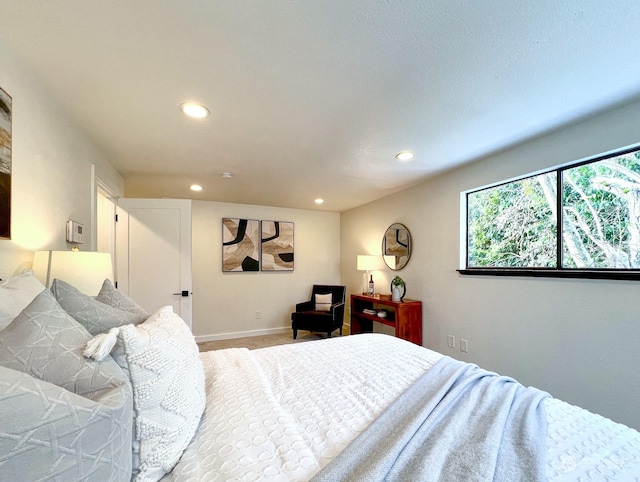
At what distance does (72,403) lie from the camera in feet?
1.82

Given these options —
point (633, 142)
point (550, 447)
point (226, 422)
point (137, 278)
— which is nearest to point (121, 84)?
point (226, 422)

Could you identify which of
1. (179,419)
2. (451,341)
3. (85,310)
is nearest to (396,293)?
(451,341)

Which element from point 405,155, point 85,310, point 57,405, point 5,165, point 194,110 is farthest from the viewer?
point 405,155

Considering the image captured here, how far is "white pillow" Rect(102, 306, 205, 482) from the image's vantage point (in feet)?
2.51

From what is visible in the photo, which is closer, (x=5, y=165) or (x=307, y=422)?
(x=307, y=422)

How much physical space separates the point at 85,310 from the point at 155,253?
2370mm

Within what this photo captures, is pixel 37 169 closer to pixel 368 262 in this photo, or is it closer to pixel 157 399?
pixel 157 399

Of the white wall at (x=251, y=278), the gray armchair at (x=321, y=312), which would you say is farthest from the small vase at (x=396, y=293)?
the white wall at (x=251, y=278)

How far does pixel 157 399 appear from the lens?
81 centimetres

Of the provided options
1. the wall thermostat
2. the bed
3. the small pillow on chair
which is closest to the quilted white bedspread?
the bed

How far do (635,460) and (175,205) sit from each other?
11.8 ft

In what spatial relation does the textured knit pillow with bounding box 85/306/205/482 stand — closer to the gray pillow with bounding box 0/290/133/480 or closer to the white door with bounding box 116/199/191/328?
the gray pillow with bounding box 0/290/133/480

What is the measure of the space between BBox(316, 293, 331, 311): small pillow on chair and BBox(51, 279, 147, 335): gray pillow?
3.95 m

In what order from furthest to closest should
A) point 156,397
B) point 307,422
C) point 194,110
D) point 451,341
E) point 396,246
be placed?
point 396,246
point 451,341
point 194,110
point 307,422
point 156,397
